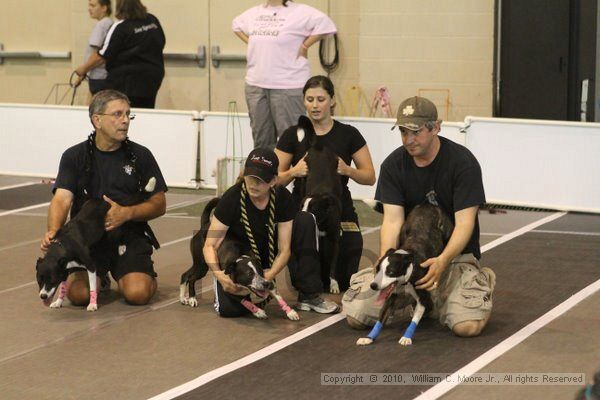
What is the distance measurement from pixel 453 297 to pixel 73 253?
1937 mm

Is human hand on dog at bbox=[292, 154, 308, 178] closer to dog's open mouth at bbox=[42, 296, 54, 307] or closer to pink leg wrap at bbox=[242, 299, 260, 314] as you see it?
pink leg wrap at bbox=[242, 299, 260, 314]

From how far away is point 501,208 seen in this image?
8961 millimetres

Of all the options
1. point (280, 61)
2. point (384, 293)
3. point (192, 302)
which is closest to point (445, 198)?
point (384, 293)

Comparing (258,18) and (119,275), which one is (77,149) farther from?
(258,18)

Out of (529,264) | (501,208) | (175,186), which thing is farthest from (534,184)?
(175,186)

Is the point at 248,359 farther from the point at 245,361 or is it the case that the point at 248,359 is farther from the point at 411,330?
the point at 411,330

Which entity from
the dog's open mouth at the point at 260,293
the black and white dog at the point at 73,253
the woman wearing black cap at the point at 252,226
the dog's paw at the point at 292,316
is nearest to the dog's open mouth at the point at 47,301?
the black and white dog at the point at 73,253

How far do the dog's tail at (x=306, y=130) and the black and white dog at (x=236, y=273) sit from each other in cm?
77

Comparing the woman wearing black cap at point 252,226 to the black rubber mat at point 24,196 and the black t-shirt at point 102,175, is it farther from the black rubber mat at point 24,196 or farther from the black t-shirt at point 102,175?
the black rubber mat at point 24,196

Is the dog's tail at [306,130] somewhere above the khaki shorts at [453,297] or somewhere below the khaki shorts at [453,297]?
above

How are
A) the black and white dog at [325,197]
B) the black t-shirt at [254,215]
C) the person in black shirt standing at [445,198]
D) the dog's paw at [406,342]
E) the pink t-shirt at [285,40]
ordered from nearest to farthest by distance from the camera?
the dog's paw at [406,342] < the person in black shirt standing at [445,198] < the black t-shirt at [254,215] < the black and white dog at [325,197] < the pink t-shirt at [285,40]

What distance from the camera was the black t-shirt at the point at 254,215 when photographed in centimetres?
564

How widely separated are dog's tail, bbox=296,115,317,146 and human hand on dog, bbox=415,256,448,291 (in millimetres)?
1521

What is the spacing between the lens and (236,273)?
17.9 feet
